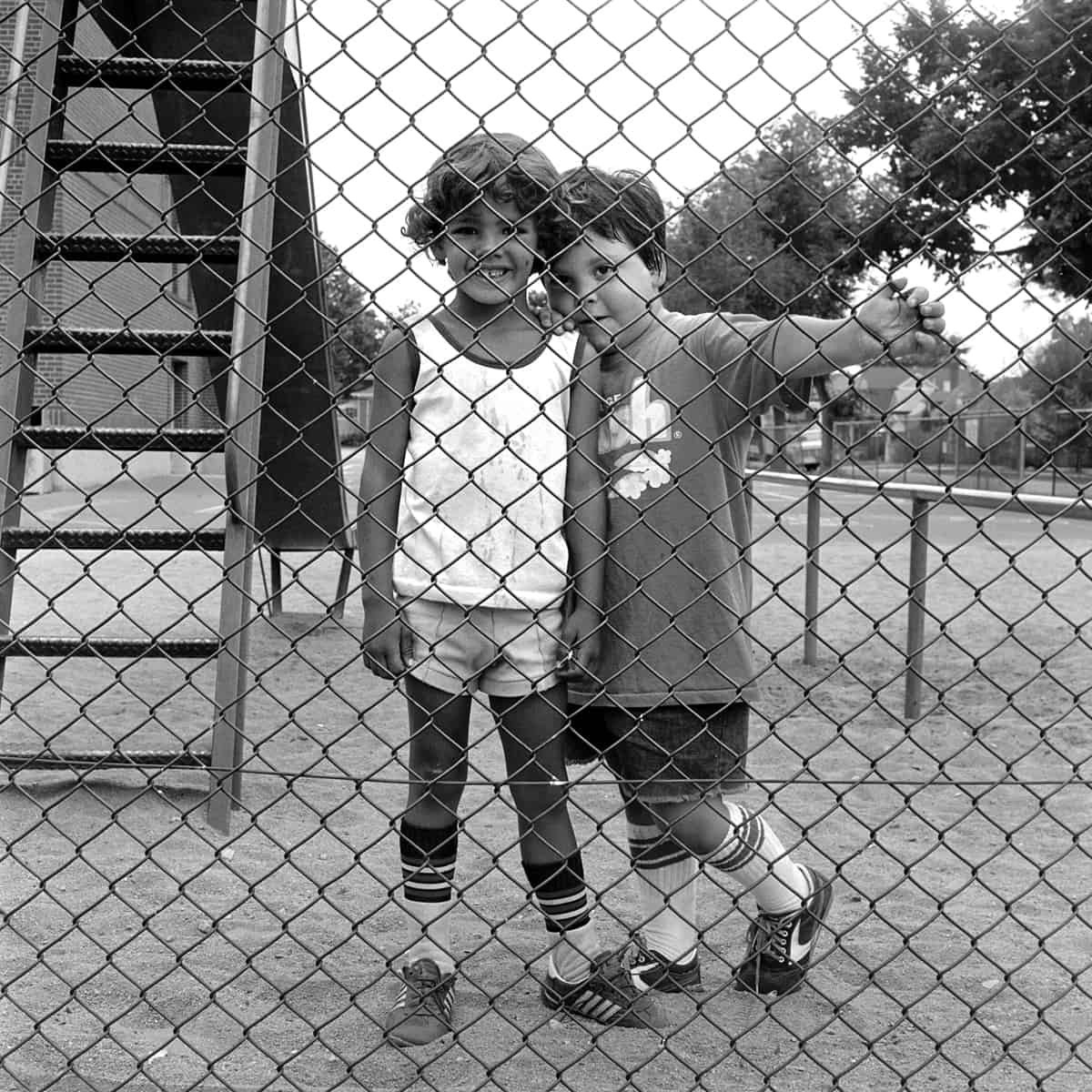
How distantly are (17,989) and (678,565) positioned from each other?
1621 mm

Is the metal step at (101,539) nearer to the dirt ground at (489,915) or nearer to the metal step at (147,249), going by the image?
the dirt ground at (489,915)

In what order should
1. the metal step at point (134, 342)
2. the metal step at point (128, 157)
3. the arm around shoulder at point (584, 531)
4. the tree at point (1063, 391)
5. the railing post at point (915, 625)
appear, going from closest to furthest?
1. the arm around shoulder at point (584, 531)
2. the metal step at point (134, 342)
3. the metal step at point (128, 157)
4. the railing post at point (915, 625)
5. the tree at point (1063, 391)

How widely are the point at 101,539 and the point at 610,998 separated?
1846 millimetres

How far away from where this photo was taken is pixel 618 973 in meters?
2.55

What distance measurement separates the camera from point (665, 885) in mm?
2680

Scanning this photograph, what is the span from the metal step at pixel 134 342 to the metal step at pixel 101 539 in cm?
48

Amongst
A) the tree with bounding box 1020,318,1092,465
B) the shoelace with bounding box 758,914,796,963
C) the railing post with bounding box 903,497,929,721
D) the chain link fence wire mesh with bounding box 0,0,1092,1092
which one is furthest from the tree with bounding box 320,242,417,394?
the tree with bounding box 1020,318,1092,465

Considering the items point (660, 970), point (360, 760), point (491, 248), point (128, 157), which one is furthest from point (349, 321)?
point (360, 760)

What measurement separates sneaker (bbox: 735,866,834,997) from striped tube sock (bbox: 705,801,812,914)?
0.07 ft

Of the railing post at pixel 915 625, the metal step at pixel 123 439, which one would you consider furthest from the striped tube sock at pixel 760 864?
the railing post at pixel 915 625

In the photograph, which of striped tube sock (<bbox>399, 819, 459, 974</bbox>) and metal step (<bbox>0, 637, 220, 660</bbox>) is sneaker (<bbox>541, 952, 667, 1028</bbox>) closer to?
striped tube sock (<bbox>399, 819, 459, 974</bbox>)

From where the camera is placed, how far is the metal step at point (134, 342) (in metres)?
3.14

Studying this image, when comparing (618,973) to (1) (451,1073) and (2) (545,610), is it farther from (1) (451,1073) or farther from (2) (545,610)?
(2) (545,610)

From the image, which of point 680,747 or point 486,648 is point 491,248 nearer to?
point 486,648
